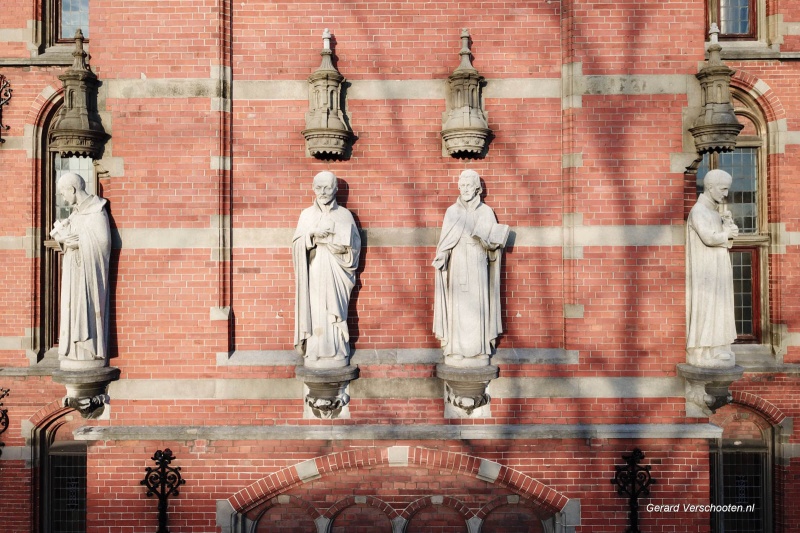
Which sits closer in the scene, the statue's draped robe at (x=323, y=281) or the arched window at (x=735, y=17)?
the statue's draped robe at (x=323, y=281)

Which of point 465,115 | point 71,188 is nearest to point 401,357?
point 465,115

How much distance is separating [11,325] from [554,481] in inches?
301

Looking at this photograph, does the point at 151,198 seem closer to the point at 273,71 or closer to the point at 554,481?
the point at 273,71

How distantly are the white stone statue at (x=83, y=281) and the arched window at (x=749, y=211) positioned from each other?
7897 millimetres

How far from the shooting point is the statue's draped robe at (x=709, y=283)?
5.19 metres

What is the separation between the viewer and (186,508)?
5.42 metres

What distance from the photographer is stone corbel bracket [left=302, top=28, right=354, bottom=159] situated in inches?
210

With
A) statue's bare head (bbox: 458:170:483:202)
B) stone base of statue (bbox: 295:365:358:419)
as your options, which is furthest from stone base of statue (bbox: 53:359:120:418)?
statue's bare head (bbox: 458:170:483:202)

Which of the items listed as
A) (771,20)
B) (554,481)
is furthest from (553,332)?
(771,20)

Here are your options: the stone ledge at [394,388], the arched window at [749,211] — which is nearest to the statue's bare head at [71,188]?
the stone ledge at [394,388]

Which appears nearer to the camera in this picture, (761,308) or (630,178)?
(630,178)

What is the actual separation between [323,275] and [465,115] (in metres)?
2.33

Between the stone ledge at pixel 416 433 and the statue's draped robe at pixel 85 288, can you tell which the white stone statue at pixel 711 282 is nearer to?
the stone ledge at pixel 416 433

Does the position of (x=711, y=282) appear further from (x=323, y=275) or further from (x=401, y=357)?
(x=323, y=275)
